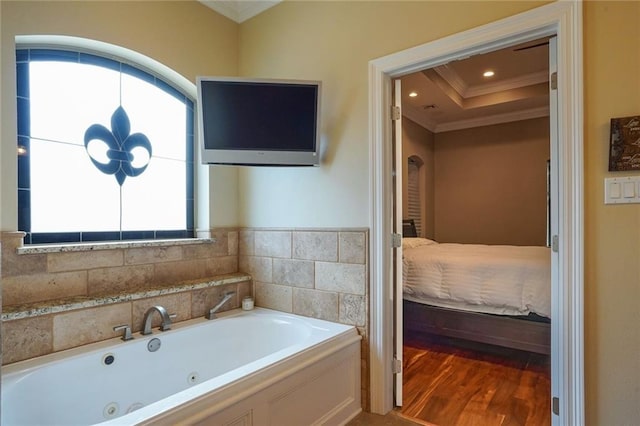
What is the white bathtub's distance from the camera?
1.56 meters

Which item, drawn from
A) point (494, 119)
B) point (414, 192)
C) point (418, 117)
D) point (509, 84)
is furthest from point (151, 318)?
point (494, 119)

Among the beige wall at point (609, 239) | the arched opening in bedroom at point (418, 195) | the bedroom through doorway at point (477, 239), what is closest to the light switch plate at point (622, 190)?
the beige wall at point (609, 239)

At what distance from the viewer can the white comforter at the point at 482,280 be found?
2.88 m

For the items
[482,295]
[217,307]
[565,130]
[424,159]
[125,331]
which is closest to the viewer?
[565,130]

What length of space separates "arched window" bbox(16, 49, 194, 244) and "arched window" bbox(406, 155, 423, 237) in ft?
11.8

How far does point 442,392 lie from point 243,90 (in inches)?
96.0

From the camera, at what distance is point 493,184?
5.70 metres

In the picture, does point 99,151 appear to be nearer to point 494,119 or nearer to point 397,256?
point 397,256

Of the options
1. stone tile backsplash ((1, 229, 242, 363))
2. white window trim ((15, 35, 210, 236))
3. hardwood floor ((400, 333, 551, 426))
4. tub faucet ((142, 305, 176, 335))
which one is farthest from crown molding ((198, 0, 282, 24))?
hardwood floor ((400, 333, 551, 426))

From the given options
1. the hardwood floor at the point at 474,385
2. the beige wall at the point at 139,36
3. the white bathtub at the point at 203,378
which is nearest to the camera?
the white bathtub at the point at 203,378

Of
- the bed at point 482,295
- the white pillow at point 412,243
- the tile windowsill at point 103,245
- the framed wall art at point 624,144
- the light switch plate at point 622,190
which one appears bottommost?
the bed at point 482,295

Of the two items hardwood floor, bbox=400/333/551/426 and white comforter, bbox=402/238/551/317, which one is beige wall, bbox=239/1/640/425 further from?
white comforter, bbox=402/238/551/317

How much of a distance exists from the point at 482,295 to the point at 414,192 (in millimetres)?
2880

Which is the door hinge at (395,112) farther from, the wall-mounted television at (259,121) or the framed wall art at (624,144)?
the framed wall art at (624,144)
